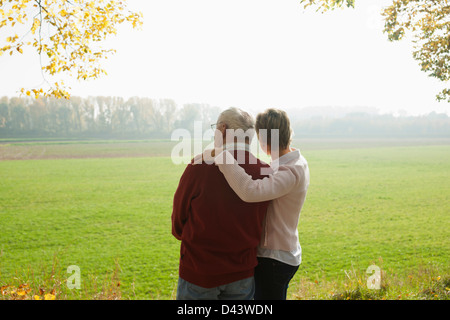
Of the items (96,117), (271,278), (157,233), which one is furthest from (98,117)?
(271,278)

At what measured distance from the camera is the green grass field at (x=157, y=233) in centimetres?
773

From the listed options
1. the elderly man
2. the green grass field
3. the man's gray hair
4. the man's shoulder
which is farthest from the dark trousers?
the green grass field

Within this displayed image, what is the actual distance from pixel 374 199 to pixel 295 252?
1757 cm

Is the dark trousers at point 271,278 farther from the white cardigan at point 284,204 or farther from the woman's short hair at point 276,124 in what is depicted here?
the woman's short hair at point 276,124

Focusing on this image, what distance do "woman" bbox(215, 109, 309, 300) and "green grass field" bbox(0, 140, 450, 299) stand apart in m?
2.79

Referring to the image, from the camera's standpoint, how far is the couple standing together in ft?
7.04

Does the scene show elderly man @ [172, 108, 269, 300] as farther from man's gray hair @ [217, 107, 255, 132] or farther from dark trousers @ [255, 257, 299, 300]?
dark trousers @ [255, 257, 299, 300]

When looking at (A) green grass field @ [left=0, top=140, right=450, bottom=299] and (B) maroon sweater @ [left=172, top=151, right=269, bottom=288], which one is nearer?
(B) maroon sweater @ [left=172, top=151, right=269, bottom=288]

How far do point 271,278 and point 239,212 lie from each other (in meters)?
0.60

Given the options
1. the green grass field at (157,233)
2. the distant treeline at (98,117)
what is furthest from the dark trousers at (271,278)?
the distant treeline at (98,117)

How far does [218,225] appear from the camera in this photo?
7.14ft

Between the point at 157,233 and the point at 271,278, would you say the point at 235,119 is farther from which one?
the point at 157,233
